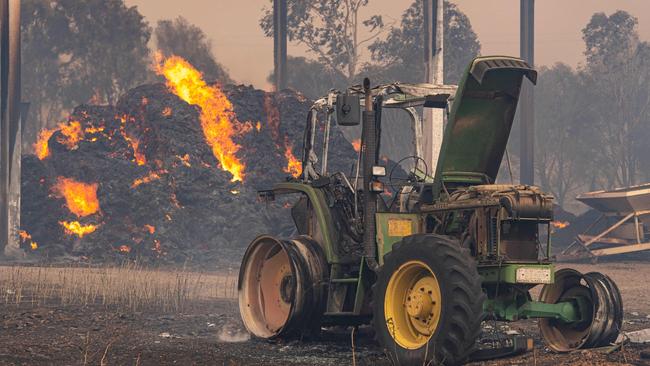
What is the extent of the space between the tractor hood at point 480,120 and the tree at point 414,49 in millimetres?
53327

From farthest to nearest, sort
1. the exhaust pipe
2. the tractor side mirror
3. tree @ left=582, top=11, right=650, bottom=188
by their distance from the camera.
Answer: tree @ left=582, top=11, right=650, bottom=188 < the exhaust pipe < the tractor side mirror

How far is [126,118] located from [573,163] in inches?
1890

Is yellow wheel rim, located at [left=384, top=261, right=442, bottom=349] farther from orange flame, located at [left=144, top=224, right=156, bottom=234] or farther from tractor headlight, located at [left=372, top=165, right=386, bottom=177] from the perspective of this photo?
orange flame, located at [left=144, top=224, right=156, bottom=234]

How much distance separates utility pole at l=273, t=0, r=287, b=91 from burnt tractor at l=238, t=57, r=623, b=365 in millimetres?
23932

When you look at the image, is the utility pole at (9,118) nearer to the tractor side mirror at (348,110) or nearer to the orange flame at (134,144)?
the orange flame at (134,144)

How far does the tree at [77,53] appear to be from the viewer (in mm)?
61750

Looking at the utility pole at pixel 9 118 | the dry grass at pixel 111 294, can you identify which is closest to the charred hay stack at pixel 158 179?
the utility pole at pixel 9 118

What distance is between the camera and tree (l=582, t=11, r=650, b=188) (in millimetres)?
68188

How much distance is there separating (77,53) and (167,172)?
37.6 meters

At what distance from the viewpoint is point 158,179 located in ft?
93.1

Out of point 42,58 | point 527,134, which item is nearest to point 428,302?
point 527,134

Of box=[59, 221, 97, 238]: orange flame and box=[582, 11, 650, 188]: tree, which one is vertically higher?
box=[582, 11, 650, 188]: tree

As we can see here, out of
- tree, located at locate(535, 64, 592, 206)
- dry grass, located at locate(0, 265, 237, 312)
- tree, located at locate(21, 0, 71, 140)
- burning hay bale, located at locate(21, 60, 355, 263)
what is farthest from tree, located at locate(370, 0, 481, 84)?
dry grass, located at locate(0, 265, 237, 312)

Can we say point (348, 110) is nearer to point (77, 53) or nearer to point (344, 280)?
point (344, 280)
